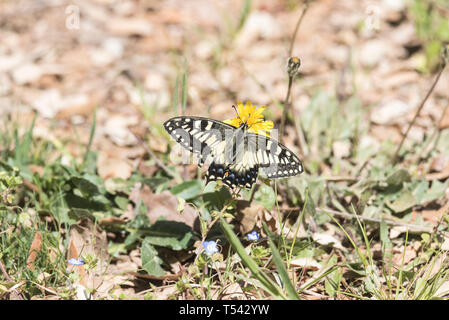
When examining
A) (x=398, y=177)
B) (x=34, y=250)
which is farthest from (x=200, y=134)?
(x=398, y=177)

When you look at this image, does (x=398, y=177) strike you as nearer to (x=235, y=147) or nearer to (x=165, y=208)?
(x=235, y=147)

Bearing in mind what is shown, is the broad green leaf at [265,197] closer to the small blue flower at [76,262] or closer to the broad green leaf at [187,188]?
the broad green leaf at [187,188]

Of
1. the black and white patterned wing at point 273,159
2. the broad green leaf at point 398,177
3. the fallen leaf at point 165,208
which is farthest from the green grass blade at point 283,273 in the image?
the broad green leaf at point 398,177

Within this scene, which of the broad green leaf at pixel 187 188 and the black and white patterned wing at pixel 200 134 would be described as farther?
the broad green leaf at pixel 187 188

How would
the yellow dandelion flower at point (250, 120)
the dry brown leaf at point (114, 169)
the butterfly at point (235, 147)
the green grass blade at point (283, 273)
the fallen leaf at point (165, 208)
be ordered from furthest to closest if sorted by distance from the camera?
the dry brown leaf at point (114, 169), the fallen leaf at point (165, 208), the yellow dandelion flower at point (250, 120), the butterfly at point (235, 147), the green grass blade at point (283, 273)

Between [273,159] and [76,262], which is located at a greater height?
[273,159]

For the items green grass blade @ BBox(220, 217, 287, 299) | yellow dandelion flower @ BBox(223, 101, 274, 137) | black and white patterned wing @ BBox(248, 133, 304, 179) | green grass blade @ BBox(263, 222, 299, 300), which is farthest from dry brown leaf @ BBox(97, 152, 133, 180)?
green grass blade @ BBox(263, 222, 299, 300)

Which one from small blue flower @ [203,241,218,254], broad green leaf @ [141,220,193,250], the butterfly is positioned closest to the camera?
small blue flower @ [203,241,218,254]

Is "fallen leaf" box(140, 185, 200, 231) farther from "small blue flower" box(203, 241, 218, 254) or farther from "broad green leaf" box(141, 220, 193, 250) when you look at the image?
"small blue flower" box(203, 241, 218, 254)

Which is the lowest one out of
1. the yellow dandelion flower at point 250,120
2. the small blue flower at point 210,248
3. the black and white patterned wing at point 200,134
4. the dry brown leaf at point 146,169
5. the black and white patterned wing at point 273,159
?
the small blue flower at point 210,248
